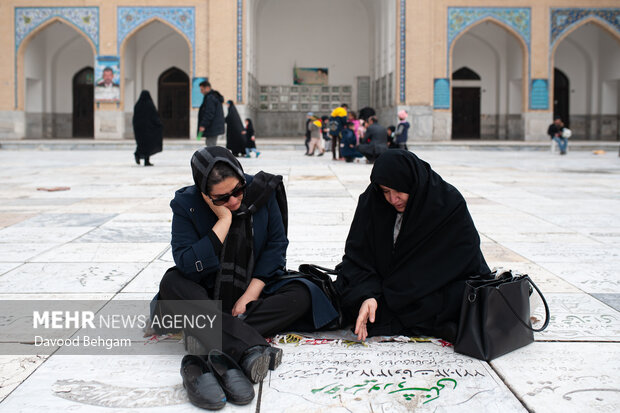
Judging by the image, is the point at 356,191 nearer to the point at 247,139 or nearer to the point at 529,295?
the point at 529,295

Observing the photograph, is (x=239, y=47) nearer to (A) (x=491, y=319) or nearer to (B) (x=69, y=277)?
(B) (x=69, y=277)

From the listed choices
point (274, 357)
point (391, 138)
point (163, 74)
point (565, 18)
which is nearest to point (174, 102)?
point (163, 74)

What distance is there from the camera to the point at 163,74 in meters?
20.3

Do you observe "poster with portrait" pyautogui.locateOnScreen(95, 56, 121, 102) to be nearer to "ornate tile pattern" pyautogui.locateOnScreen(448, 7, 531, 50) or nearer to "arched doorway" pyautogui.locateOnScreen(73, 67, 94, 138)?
"arched doorway" pyautogui.locateOnScreen(73, 67, 94, 138)

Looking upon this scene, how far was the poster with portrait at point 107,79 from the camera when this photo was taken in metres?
17.4

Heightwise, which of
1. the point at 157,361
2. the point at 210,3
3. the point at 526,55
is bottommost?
the point at 157,361

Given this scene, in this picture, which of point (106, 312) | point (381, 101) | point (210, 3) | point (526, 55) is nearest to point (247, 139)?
point (210, 3)

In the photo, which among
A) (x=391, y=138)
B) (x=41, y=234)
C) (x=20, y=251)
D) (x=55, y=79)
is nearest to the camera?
(x=20, y=251)

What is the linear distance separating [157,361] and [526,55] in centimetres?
1730

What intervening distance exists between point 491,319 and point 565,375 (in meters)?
0.28

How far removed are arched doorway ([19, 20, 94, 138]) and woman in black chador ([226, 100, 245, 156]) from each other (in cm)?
815

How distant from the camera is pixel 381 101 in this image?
1961 centimetres

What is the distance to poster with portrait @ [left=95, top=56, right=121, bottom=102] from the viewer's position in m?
17.4

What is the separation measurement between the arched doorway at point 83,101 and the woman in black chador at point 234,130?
31.1 feet
